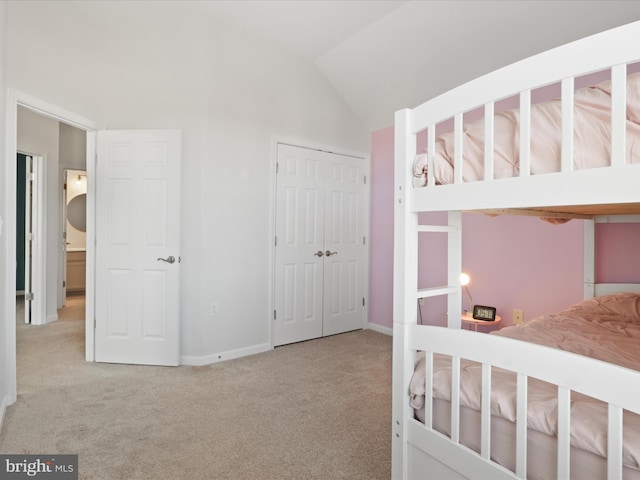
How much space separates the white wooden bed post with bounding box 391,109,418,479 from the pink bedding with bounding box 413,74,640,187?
0.13 metres

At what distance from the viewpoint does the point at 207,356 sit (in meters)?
3.15

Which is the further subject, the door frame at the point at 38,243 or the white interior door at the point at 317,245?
the door frame at the point at 38,243

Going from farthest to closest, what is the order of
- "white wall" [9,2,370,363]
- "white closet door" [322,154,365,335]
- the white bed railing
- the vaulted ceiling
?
"white closet door" [322,154,365,335] → "white wall" [9,2,370,363] → the vaulted ceiling → the white bed railing

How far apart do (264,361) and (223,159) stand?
174 centimetres

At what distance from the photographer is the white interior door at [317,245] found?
369 cm

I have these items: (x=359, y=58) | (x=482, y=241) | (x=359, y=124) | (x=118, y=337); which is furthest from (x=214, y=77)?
(x=482, y=241)

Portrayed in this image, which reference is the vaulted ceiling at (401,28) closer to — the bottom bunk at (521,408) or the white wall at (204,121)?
the white wall at (204,121)

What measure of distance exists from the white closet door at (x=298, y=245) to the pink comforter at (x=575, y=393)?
7.47ft

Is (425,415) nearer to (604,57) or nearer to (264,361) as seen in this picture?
(604,57)

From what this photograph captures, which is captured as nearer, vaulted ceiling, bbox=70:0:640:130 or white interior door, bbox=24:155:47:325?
vaulted ceiling, bbox=70:0:640:130

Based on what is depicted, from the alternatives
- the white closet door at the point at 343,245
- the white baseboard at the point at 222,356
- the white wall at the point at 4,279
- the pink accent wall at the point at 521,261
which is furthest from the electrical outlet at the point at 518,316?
the white wall at the point at 4,279

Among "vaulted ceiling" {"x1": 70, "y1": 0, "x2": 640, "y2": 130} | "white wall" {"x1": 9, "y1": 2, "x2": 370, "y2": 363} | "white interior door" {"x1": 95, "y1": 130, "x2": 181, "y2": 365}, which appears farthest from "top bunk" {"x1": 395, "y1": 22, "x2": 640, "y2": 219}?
"white interior door" {"x1": 95, "y1": 130, "x2": 181, "y2": 365}

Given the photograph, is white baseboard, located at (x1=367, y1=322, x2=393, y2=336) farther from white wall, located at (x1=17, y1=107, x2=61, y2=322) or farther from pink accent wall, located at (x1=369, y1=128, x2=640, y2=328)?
white wall, located at (x1=17, y1=107, x2=61, y2=322)

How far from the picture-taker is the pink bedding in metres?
0.93
